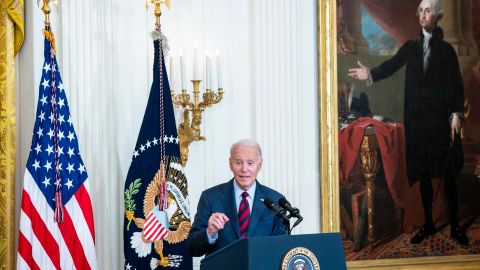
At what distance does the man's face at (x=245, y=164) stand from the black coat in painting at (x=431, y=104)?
294cm

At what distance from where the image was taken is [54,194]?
629cm

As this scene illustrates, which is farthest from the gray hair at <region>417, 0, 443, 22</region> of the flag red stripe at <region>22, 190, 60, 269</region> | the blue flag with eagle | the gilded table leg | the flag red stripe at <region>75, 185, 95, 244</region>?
the flag red stripe at <region>22, 190, 60, 269</region>

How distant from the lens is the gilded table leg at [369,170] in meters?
7.62

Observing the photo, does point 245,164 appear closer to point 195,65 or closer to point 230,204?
point 230,204

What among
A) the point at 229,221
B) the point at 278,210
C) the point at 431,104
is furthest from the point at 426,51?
the point at 278,210

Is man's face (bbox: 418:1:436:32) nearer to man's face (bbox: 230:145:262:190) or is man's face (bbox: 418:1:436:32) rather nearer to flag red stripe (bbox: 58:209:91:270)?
man's face (bbox: 230:145:262:190)

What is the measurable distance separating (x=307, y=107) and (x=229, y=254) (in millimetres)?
3475

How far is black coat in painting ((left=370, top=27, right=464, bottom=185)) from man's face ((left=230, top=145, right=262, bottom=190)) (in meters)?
2.94

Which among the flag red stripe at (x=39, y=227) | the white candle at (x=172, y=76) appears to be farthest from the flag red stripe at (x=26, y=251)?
the white candle at (x=172, y=76)

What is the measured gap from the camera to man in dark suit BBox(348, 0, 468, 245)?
780 centimetres

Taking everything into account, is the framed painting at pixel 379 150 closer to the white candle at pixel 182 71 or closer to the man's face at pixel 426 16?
the man's face at pixel 426 16

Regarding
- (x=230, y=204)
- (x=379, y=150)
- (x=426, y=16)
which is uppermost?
(x=426, y=16)

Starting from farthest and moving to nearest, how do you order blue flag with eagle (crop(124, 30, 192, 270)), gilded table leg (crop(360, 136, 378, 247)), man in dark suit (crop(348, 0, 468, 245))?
1. man in dark suit (crop(348, 0, 468, 245))
2. gilded table leg (crop(360, 136, 378, 247))
3. blue flag with eagle (crop(124, 30, 192, 270))

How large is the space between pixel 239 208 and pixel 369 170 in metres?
2.73
